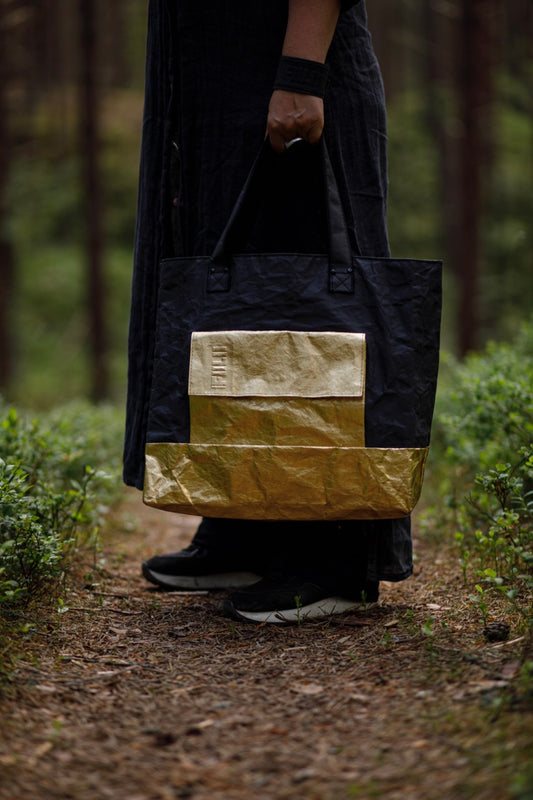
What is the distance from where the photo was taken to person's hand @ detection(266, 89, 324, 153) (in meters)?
2.04

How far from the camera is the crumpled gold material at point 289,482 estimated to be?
1963mm

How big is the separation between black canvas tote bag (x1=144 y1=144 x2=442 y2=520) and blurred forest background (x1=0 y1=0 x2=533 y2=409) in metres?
5.83

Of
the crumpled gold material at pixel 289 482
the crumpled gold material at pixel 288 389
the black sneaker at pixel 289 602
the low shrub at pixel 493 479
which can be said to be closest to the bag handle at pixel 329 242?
the crumpled gold material at pixel 288 389

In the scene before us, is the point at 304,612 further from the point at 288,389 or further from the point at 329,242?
the point at 329,242

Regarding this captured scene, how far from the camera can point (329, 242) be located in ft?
6.65

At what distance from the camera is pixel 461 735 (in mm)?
1399

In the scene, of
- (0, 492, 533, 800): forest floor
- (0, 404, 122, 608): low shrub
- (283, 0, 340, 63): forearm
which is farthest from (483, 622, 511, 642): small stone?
(283, 0, 340, 63): forearm

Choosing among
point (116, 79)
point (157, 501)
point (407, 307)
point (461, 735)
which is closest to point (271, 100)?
point (407, 307)

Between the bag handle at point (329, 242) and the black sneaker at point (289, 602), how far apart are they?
2.98ft

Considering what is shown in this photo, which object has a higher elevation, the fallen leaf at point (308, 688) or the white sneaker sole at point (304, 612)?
the fallen leaf at point (308, 688)

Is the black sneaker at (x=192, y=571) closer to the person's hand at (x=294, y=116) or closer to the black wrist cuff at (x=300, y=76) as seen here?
the person's hand at (x=294, y=116)

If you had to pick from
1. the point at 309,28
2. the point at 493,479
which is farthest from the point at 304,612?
the point at 309,28

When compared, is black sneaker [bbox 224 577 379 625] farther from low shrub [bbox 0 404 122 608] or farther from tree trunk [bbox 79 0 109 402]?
tree trunk [bbox 79 0 109 402]

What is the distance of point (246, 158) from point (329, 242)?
16.7 inches
